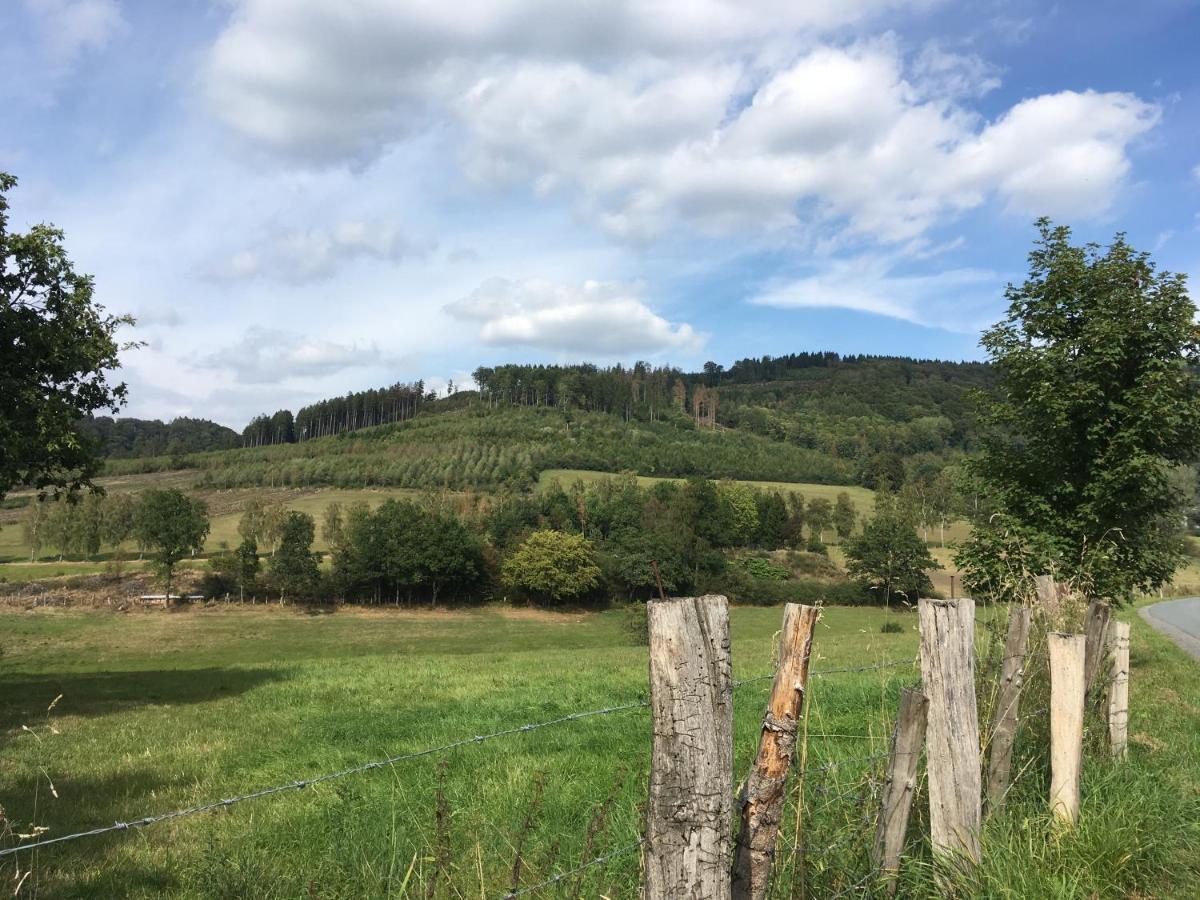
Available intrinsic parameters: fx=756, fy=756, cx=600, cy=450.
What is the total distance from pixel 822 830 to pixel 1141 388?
14.2 meters

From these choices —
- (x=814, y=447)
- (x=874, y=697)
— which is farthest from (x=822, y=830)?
(x=814, y=447)

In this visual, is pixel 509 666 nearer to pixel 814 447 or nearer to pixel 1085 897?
pixel 1085 897

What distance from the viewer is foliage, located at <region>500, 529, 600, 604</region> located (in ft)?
243

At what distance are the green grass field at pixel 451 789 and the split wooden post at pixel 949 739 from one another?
0.19 m

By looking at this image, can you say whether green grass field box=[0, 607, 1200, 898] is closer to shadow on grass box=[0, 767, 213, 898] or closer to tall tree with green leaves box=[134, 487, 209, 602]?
shadow on grass box=[0, 767, 213, 898]

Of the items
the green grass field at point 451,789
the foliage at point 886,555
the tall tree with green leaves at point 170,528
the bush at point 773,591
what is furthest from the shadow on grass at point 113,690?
the bush at point 773,591

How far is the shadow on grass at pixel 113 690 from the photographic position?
1677 centimetres

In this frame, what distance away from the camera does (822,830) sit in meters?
4.20

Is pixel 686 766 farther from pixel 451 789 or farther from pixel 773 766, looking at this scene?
pixel 451 789

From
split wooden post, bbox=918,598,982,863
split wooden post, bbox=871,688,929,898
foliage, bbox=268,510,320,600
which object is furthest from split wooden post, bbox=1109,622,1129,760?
foliage, bbox=268,510,320,600

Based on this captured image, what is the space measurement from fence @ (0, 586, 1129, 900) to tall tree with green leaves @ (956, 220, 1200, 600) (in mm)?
10089

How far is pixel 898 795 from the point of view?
3869mm

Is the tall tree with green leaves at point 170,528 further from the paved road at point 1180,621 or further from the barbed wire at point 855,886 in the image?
the barbed wire at point 855,886

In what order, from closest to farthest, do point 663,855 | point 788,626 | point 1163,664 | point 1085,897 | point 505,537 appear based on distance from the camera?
point 663,855, point 788,626, point 1085,897, point 1163,664, point 505,537
